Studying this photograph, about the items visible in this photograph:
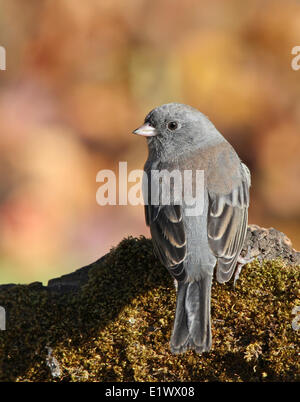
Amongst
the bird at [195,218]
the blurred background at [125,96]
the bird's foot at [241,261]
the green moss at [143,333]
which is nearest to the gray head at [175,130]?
the bird at [195,218]

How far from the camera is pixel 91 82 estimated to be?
5.64m

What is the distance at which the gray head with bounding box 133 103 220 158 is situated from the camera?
3061 millimetres

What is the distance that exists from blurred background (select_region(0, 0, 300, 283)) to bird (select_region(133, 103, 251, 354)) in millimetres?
2194

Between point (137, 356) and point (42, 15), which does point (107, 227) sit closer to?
point (42, 15)

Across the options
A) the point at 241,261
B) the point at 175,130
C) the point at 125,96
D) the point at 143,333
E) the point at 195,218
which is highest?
the point at 125,96

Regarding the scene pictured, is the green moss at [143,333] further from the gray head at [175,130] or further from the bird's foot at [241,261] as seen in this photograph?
the gray head at [175,130]

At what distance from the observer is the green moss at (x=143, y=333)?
244 centimetres

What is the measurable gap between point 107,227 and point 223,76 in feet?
6.43

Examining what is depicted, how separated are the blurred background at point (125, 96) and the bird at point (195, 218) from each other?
219 centimetres

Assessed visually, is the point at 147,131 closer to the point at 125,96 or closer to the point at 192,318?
the point at 192,318

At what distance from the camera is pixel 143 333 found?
2502mm

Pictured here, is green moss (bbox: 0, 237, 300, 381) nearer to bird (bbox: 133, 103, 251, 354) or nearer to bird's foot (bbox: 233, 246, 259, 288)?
bird's foot (bbox: 233, 246, 259, 288)

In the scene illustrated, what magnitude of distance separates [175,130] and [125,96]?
253cm

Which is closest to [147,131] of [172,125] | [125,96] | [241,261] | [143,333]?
[172,125]
